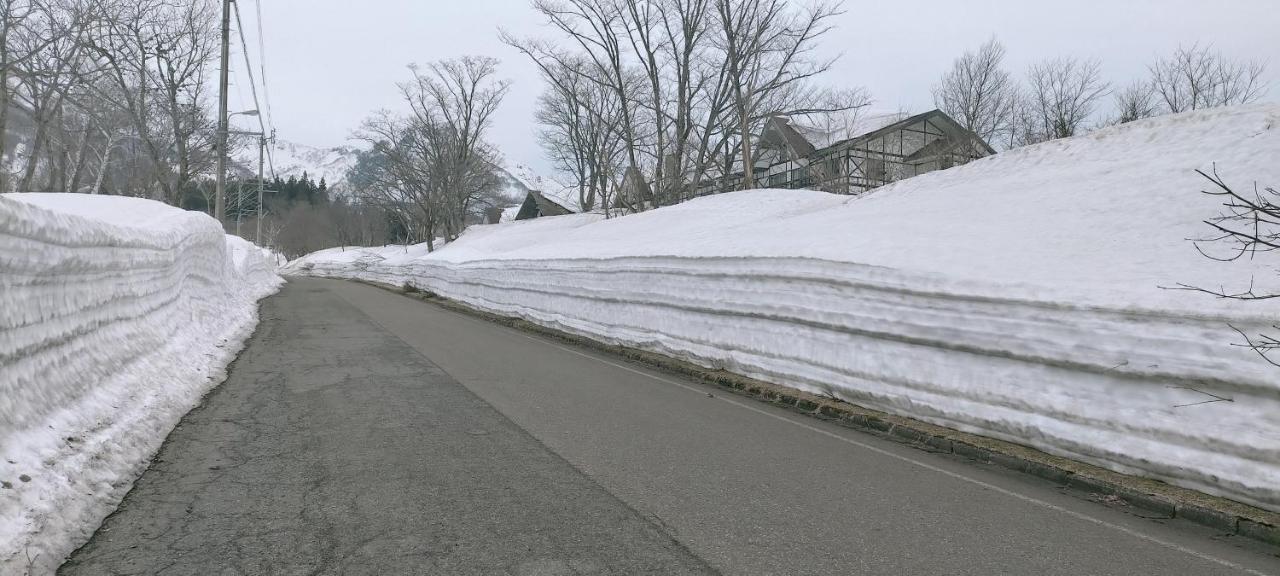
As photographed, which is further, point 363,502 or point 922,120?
point 922,120

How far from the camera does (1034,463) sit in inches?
211

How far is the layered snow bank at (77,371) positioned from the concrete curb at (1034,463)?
5.96m

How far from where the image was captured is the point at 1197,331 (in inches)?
190

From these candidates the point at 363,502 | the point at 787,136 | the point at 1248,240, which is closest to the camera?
the point at 363,502

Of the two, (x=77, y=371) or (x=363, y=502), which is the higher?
(x=77, y=371)

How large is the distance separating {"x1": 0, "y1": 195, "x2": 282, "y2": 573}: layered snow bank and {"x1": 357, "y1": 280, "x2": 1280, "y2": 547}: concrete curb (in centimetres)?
596

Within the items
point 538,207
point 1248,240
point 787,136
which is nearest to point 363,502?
point 1248,240

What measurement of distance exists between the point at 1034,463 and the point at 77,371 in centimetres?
711

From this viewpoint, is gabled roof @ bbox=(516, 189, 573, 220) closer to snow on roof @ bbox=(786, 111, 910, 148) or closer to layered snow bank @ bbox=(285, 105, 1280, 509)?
snow on roof @ bbox=(786, 111, 910, 148)

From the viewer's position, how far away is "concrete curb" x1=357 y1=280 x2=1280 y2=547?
4257mm

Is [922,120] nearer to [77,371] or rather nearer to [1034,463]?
[1034,463]

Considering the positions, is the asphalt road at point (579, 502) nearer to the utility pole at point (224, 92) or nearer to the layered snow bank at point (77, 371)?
the layered snow bank at point (77, 371)

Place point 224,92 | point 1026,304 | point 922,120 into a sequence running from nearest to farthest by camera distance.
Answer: point 1026,304 → point 224,92 → point 922,120

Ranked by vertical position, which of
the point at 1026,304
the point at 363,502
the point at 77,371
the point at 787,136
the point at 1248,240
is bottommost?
the point at 363,502
